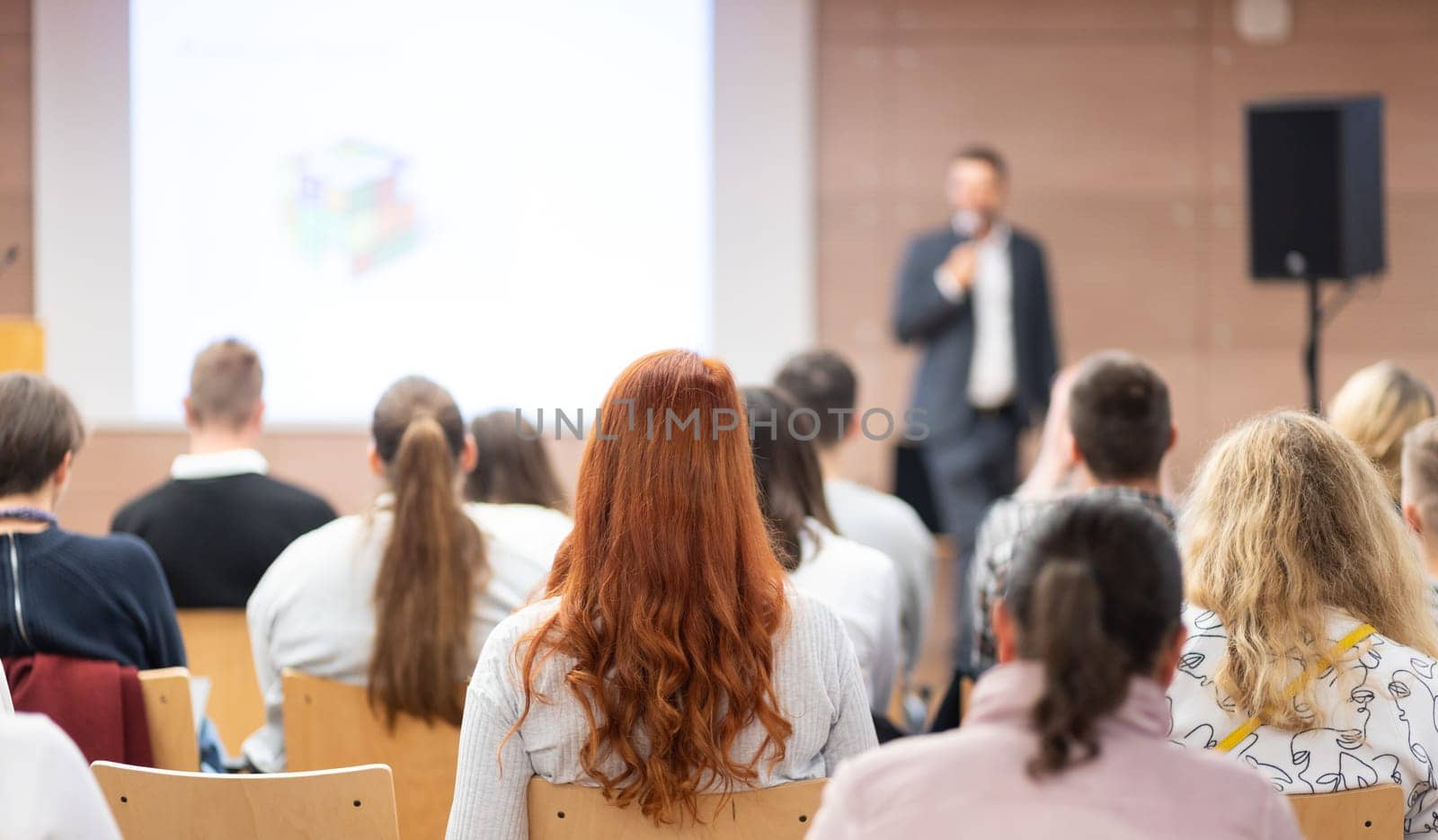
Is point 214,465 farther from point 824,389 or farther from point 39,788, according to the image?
point 39,788

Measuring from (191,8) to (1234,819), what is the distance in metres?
5.26

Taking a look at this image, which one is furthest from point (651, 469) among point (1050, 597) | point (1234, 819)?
point (1234, 819)

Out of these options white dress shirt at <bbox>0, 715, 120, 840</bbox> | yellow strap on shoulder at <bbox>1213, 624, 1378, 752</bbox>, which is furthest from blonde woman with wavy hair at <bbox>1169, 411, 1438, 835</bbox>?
white dress shirt at <bbox>0, 715, 120, 840</bbox>

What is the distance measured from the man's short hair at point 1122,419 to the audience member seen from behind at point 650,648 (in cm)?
125

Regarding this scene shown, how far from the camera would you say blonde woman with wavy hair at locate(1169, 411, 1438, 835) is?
166 centimetres

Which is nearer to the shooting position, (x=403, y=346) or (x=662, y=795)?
(x=662, y=795)

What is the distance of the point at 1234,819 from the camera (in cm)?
114

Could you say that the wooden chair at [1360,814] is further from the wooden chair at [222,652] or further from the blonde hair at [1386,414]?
the wooden chair at [222,652]

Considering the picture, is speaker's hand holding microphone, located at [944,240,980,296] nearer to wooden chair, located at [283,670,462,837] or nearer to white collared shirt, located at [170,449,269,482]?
white collared shirt, located at [170,449,269,482]

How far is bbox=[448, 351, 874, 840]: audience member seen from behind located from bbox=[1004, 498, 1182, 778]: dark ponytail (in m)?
0.43

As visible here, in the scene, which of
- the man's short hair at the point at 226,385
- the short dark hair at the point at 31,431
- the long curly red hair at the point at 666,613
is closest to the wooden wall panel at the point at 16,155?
the man's short hair at the point at 226,385

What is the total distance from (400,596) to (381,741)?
0.24 meters

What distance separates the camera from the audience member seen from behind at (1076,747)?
111 centimetres

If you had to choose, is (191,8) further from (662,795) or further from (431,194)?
(662,795)
